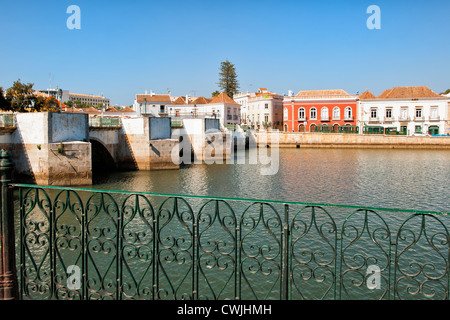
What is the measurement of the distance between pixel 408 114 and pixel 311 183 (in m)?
42.9

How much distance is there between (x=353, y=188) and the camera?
20156 millimetres

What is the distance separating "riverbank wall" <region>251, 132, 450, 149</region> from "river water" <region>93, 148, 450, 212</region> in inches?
836

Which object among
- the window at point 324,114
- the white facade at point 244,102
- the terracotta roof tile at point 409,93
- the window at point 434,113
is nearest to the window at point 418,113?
the window at point 434,113

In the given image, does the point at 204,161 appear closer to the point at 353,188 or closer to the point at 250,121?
the point at 353,188

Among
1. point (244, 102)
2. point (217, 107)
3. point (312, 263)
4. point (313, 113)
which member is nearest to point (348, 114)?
point (313, 113)

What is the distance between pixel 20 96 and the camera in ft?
112

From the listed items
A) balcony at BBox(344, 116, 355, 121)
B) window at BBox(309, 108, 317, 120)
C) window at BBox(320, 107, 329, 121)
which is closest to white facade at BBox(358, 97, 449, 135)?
balcony at BBox(344, 116, 355, 121)

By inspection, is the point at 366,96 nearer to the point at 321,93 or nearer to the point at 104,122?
the point at 321,93

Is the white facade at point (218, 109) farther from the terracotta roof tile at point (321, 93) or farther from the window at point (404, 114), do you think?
the window at point (404, 114)

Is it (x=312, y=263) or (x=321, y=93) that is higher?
(x=321, y=93)

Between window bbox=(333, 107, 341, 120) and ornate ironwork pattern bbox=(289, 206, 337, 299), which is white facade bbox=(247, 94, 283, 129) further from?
ornate ironwork pattern bbox=(289, 206, 337, 299)

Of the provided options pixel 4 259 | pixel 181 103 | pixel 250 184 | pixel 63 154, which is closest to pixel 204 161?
pixel 250 184

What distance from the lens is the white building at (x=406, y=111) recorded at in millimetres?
55656

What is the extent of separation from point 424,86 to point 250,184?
160 ft
